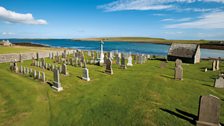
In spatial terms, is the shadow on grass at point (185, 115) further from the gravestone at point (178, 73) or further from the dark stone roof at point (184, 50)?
the dark stone roof at point (184, 50)

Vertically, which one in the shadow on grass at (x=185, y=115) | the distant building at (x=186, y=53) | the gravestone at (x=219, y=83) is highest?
the distant building at (x=186, y=53)

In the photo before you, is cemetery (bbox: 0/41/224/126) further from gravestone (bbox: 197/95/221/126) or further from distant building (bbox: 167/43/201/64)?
distant building (bbox: 167/43/201/64)

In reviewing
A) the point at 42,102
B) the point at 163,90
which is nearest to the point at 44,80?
the point at 42,102

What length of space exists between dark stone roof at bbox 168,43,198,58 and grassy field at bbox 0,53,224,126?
699 inches

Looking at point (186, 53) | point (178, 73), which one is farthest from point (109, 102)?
point (186, 53)

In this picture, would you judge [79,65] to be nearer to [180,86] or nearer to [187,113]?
[180,86]

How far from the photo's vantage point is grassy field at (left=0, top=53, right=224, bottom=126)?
28.8 ft

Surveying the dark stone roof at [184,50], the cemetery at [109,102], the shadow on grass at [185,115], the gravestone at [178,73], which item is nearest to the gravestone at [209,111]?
the cemetery at [109,102]

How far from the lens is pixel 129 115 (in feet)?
29.5

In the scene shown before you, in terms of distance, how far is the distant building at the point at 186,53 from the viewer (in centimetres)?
2965

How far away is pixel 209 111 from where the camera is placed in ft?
25.3

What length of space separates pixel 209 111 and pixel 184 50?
25.7 meters

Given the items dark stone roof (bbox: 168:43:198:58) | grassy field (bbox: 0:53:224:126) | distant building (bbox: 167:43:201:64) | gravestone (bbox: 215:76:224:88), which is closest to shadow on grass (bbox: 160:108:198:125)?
grassy field (bbox: 0:53:224:126)

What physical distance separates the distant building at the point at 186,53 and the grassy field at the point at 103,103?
56.7ft
